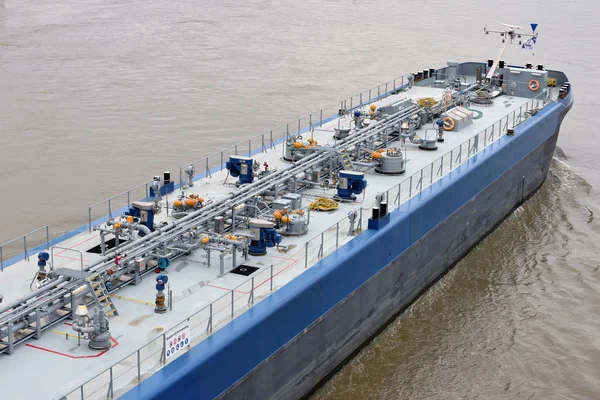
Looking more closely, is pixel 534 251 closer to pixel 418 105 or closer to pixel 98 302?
pixel 418 105

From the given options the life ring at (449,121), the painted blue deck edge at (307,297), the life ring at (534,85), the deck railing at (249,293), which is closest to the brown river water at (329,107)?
the painted blue deck edge at (307,297)

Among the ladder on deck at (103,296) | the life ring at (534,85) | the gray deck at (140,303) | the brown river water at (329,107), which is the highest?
the life ring at (534,85)

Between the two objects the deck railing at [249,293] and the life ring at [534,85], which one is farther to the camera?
the life ring at [534,85]

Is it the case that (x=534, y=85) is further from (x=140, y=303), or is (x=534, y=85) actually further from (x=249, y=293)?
(x=140, y=303)

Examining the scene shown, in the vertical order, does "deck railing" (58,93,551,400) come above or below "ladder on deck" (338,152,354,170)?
below

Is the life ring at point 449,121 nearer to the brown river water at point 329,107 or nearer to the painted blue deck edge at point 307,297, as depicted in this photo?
the painted blue deck edge at point 307,297

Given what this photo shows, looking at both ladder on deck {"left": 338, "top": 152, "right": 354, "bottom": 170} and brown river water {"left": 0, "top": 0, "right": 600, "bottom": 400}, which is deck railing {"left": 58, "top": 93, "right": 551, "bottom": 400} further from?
brown river water {"left": 0, "top": 0, "right": 600, "bottom": 400}

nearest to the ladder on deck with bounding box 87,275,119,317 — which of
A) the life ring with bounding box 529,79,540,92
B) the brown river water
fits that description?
the brown river water

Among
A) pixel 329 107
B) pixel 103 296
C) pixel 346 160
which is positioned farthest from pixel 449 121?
pixel 103 296
